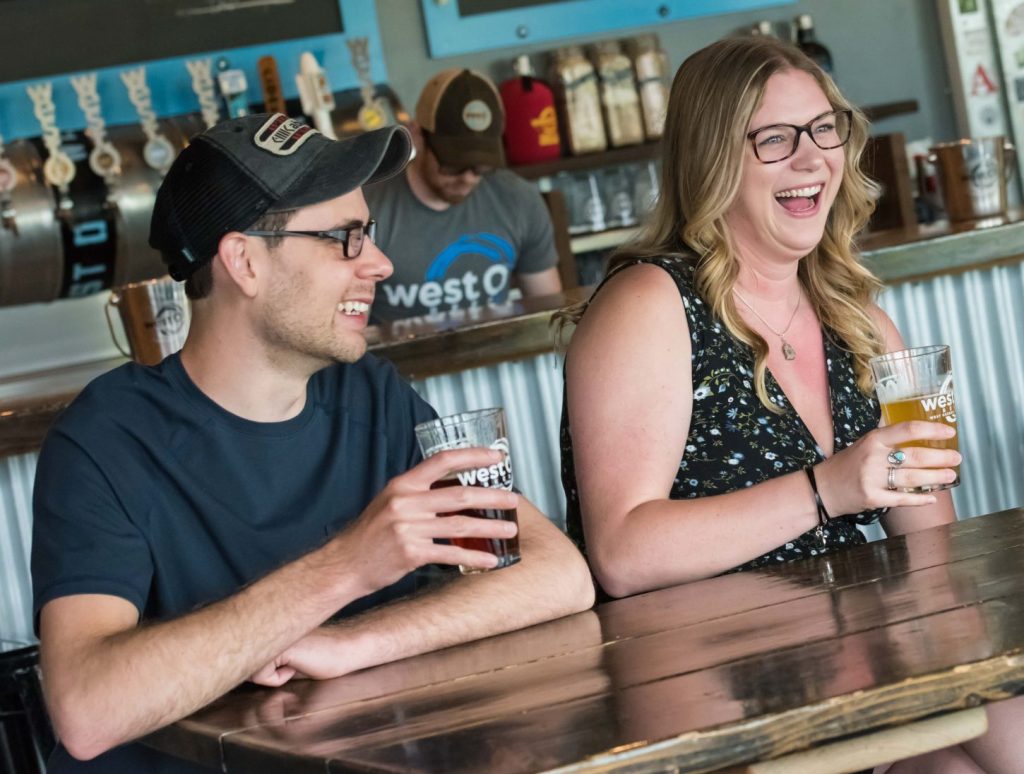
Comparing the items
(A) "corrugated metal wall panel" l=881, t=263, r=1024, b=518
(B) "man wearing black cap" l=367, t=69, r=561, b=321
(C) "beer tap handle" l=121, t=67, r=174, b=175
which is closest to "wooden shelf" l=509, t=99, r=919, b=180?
(B) "man wearing black cap" l=367, t=69, r=561, b=321

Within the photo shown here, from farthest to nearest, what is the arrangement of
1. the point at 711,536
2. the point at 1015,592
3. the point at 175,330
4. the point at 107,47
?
the point at 107,47
the point at 175,330
the point at 711,536
the point at 1015,592

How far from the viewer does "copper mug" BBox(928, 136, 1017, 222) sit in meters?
3.23

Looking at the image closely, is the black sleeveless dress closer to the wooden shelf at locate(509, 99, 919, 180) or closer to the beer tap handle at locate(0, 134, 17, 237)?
the beer tap handle at locate(0, 134, 17, 237)

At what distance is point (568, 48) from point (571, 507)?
3.05 m

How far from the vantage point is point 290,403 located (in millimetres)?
1753

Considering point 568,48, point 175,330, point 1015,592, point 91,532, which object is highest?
point 568,48

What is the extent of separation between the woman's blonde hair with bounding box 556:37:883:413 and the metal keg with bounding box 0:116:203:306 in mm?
2288

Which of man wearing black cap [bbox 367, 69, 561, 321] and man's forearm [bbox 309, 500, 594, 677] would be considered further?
man wearing black cap [bbox 367, 69, 561, 321]

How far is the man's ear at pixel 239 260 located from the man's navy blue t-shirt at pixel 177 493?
0.12 metres

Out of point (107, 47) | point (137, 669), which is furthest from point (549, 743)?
point (107, 47)

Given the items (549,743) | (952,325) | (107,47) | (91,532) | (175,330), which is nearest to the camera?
(549,743)

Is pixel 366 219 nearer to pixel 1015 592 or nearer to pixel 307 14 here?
pixel 1015 592

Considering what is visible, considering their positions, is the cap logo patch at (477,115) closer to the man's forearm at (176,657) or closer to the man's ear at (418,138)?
the man's ear at (418,138)

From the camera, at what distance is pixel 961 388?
304 cm
